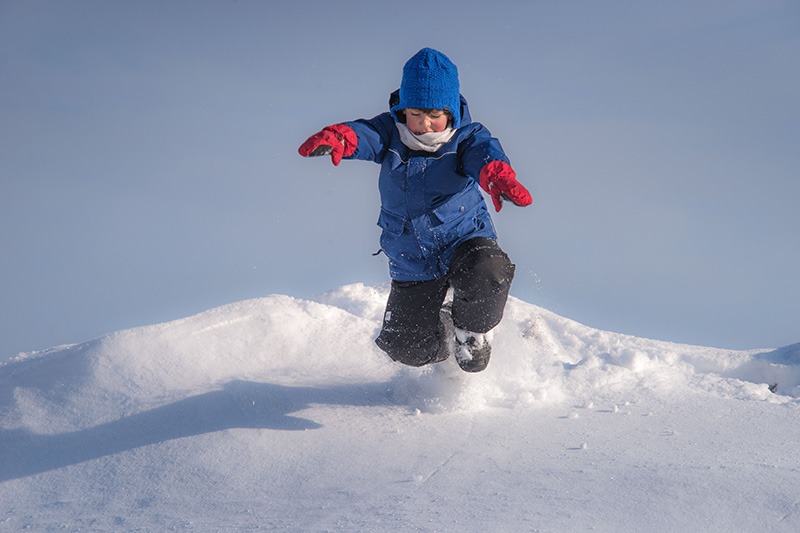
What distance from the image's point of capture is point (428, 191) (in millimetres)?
3947

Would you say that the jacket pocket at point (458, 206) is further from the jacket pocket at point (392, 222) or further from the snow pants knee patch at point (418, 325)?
the snow pants knee patch at point (418, 325)

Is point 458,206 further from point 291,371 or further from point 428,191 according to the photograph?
point 291,371

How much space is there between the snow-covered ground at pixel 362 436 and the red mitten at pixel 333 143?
1.36 metres

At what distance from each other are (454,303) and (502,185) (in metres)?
0.87

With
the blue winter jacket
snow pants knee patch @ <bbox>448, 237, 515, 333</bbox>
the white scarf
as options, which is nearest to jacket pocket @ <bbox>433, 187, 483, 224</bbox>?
→ the blue winter jacket

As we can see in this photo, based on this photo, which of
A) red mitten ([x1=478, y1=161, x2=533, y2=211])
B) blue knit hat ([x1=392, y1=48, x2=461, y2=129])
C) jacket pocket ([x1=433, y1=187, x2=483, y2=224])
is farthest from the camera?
jacket pocket ([x1=433, y1=187, x2=483, y2=224])

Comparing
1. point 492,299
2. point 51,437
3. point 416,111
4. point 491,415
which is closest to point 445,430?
point 491,415

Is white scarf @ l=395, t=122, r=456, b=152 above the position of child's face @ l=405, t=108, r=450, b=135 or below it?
below

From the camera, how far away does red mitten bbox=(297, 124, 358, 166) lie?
12.0ft

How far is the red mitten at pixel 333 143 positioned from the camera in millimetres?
3668

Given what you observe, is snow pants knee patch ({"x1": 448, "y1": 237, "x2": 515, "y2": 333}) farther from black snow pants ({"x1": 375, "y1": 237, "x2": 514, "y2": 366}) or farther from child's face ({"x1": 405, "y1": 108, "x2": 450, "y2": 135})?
child's face ({"x1": 405, "y1": 108, "x2": 450, "y2": 135})

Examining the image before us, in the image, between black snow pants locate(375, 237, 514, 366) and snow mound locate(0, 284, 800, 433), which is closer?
black snow pants locate(375, 237, 514, 366)

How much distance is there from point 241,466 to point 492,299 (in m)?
1.46

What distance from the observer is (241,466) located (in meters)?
3.54
